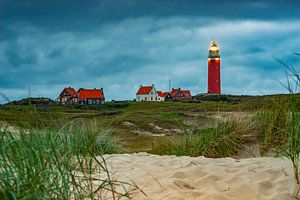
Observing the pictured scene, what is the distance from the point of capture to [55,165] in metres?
3.96

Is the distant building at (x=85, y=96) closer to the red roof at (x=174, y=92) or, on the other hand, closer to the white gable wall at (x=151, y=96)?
the red roof at (x=174, y=92)

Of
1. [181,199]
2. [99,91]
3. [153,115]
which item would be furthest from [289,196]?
[99,91]

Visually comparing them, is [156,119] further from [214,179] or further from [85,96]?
[214,179]

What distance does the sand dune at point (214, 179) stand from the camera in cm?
504

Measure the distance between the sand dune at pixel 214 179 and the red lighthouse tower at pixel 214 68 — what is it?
118 feet

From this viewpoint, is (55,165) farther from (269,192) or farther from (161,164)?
(161,164)

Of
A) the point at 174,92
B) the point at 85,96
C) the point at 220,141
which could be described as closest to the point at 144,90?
the point at 174,92

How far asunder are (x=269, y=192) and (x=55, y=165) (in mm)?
2203

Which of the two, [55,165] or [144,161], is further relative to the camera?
[144,161]

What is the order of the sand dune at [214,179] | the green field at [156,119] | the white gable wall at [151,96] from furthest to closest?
the white gable wall at [151,96]
the green field at [156,119]
the sand dune at [214,179]

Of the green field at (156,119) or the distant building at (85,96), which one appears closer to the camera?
the green field at (156,119)

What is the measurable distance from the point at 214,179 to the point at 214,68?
3853 centimetres

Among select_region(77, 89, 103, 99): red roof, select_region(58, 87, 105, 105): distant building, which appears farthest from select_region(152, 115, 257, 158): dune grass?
select_region(77, 89, 103, 99): red roof

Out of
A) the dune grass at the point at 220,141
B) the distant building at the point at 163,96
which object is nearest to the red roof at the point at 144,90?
the distant building at the point at 163,96
